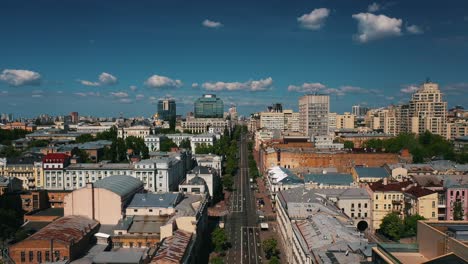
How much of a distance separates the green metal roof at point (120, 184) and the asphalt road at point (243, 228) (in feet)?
54.6

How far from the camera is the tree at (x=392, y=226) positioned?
63.0m

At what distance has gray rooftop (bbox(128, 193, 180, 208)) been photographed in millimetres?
60094

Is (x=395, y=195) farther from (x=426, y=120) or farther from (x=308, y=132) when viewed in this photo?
(x=426, y=120)

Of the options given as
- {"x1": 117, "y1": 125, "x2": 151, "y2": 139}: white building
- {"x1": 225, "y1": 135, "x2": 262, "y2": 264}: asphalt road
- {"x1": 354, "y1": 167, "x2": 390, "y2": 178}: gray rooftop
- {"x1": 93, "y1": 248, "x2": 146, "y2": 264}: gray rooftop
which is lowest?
{"x1": 225, "y1": 135, "x2": 262, "y2": 264}: asphalt road

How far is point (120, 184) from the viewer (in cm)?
6328

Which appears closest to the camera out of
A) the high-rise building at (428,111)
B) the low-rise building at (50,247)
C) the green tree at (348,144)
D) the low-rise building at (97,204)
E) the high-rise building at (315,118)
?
the low-rise building at (50,247)

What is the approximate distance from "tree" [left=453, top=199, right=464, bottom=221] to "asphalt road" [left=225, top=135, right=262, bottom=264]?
3050 centimetres

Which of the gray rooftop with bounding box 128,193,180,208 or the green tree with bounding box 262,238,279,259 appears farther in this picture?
the gray rooftop with bounding box 128,193,180,208

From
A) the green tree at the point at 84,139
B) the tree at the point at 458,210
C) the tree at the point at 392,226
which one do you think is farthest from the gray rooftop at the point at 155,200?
the green tree at the point at 84,139

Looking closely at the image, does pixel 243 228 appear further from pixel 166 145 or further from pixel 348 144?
pixel 348 144

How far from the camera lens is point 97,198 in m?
58.6

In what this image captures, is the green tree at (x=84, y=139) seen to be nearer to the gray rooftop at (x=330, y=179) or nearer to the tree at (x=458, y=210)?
the gray rooftop at (x=330, y=179)

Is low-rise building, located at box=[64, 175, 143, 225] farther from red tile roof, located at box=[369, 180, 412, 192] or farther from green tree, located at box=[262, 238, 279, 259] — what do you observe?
red tile roof, located at box=[369, 180, 412, 192]

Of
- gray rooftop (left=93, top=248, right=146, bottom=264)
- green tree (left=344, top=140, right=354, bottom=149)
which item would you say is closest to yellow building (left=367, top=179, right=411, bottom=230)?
gray rooftop (left=93, top=248, right=146, bottom=264)
